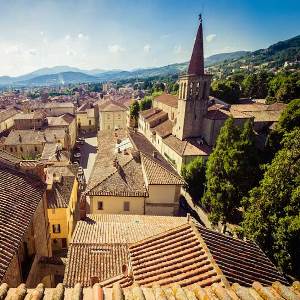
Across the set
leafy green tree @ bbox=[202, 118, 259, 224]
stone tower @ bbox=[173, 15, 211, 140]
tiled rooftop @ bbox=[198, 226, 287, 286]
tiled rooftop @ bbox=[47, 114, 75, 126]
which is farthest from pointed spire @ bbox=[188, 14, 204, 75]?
tiled rooftop @ bbox=[47, 114, 75, 126]

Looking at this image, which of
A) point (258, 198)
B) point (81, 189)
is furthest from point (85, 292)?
point (81, 189)

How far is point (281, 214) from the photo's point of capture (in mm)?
18219

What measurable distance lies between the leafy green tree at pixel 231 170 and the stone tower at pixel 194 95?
46.0 feet

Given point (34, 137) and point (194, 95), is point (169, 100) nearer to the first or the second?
point (194, 95)

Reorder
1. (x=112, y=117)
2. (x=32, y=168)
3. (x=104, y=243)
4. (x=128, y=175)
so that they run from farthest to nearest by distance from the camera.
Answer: (x=112, y=117) < (x=128, y=175) < (x=32, y=168) < (x=104, y=243)

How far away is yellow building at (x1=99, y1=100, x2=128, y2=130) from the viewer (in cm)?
7575

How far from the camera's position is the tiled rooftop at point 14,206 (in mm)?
9317

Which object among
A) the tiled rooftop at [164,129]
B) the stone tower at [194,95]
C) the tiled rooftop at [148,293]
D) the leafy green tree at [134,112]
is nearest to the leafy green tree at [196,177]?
the stone tower at [194,95]

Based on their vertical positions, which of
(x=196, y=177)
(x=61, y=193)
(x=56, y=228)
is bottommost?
(x=56, y=228)

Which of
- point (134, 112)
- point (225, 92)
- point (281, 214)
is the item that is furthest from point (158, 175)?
point (134, 112)

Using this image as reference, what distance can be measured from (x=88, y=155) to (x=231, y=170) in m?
38.3

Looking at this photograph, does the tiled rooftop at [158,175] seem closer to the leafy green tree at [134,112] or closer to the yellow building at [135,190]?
the yellow building at [135,190]

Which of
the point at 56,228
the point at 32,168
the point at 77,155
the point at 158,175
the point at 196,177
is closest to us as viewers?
the point at 32,168

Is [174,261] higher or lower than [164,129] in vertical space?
higher
